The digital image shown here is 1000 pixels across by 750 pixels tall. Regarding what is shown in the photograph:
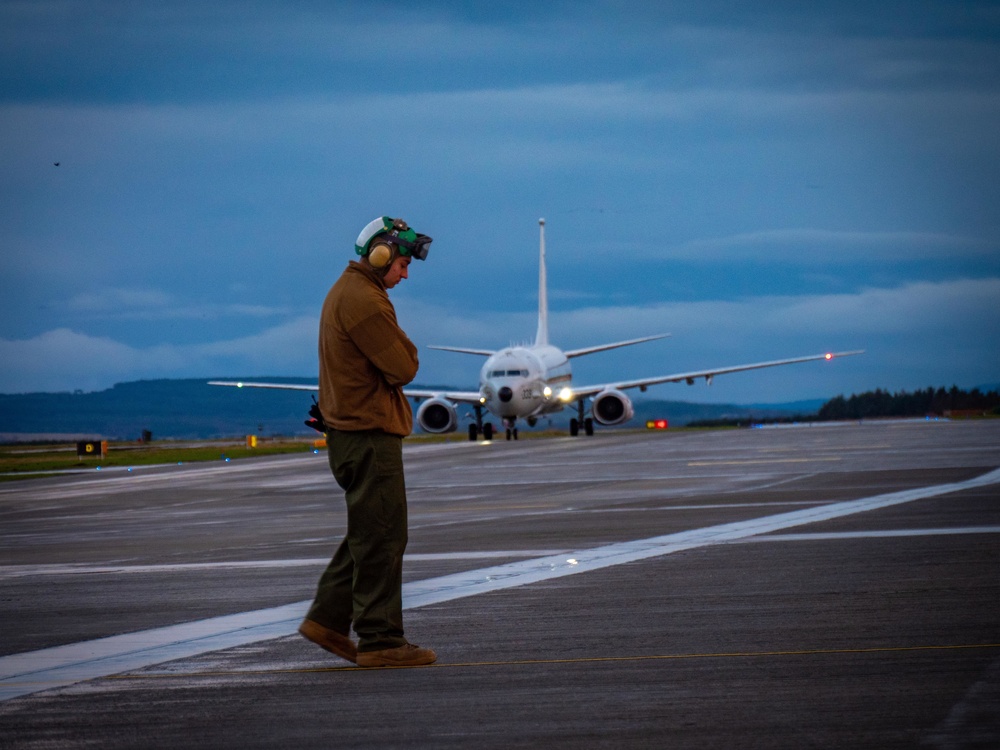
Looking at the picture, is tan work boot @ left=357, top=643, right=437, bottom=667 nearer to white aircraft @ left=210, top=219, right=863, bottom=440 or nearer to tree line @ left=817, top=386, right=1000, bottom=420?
white aircraft @ left=210, top=219, right=863, bottom=440

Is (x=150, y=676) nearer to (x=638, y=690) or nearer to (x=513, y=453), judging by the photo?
(x=638, y=690)

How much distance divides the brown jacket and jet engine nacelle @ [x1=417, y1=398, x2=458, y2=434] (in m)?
47.0

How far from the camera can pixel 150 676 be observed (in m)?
5.36

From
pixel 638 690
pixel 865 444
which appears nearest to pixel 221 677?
pixel 638 690

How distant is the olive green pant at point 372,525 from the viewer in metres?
5.66

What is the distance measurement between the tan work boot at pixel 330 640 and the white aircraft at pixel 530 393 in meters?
40.9

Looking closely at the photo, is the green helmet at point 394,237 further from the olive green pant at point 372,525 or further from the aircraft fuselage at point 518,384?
the aircraft fuselage at point 518,384

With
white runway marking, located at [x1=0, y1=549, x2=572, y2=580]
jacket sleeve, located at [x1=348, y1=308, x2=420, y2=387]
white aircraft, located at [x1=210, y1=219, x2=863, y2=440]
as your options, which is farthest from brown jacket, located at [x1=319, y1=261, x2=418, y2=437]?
white aircraft, located at [x1=210, y1=219, x2=863, y2=440]

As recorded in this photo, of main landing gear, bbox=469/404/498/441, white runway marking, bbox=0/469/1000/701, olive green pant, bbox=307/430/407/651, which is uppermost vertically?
main landing gear, bbox=469/404/498/441

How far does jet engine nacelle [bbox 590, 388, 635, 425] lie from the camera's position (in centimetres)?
5359

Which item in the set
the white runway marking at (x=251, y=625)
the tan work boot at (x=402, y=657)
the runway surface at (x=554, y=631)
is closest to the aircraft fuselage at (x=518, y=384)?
the runway surface at (x=554, y=631)

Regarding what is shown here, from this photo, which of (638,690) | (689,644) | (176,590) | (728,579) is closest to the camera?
(638,690)

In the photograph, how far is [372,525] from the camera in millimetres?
5668

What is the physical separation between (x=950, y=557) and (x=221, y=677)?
4969mm
